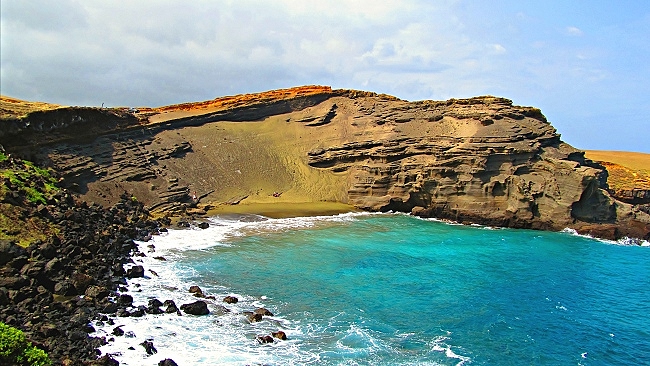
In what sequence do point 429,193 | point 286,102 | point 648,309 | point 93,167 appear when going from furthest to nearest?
1. point 286,102
2. point 429,193
3. point 93,167
4. point 648,309

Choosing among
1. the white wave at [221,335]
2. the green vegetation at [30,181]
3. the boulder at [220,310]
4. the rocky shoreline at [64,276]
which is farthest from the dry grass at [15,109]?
the boulder at [220,310]

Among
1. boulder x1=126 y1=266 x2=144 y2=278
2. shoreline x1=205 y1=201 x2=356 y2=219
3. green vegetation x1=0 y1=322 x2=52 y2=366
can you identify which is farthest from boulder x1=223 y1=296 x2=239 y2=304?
shoreline x1=205 y1=201 x2=356 y2=219

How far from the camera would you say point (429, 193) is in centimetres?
4300

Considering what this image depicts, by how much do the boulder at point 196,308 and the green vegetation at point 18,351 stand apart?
20.1ft

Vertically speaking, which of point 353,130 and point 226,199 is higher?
point 353,130

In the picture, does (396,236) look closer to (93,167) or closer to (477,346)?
(477,346)

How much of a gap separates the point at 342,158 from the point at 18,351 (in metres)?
40.2

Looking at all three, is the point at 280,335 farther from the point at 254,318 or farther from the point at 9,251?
the point at 9,251

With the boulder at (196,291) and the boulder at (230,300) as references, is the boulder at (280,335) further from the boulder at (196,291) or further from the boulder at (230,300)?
the boulder at (196,291)

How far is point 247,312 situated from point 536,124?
35.8m

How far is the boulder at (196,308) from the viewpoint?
18.6 metres

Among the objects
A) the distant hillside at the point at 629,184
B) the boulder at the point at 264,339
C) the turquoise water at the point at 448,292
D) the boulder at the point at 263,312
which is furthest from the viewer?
the distant hillside at the point at 629,184

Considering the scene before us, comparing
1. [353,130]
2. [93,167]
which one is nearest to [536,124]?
[353,130]

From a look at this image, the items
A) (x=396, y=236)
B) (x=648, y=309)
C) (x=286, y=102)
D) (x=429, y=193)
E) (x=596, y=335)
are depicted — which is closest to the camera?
(x=596, y=335)
